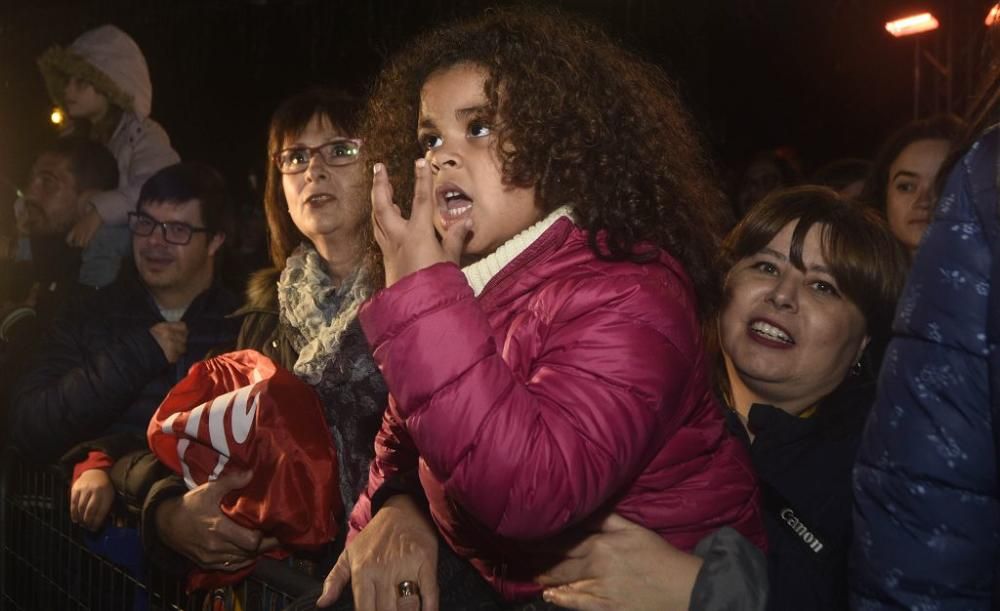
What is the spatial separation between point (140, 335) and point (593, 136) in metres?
2.22

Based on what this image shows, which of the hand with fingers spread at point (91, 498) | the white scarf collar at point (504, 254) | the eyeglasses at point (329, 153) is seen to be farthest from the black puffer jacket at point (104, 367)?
the white scarf collar at point (504, 254)

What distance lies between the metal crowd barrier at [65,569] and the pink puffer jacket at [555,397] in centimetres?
102

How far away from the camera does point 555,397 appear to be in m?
1.82

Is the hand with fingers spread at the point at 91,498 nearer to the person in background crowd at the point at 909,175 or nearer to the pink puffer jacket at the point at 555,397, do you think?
the pink puffer jacket at the point at 555,397

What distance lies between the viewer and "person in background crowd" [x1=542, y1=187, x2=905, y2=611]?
235cm

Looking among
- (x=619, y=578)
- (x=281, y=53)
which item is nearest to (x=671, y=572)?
(x=619, y=578)

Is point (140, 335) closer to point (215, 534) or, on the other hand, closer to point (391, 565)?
point (215, 534)

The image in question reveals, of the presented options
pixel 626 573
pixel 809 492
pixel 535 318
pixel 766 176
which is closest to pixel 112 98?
pixel 766 176

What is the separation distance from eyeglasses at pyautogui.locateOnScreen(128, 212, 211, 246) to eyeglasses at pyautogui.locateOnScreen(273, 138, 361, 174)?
923 millimetres

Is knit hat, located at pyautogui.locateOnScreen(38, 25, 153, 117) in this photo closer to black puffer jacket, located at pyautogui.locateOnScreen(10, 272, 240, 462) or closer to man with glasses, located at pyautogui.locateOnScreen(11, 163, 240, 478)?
man with glasses, located at pyautogui.locateOnScreen(11, 163, 240, 478)

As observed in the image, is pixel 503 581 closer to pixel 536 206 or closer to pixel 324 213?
pixel 536 206

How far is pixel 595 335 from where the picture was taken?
6.05 ft

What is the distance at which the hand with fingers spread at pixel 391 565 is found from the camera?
7.14ft

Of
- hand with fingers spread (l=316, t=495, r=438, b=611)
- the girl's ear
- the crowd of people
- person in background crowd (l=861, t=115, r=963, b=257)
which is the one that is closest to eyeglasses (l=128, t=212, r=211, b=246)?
the crowd of people
